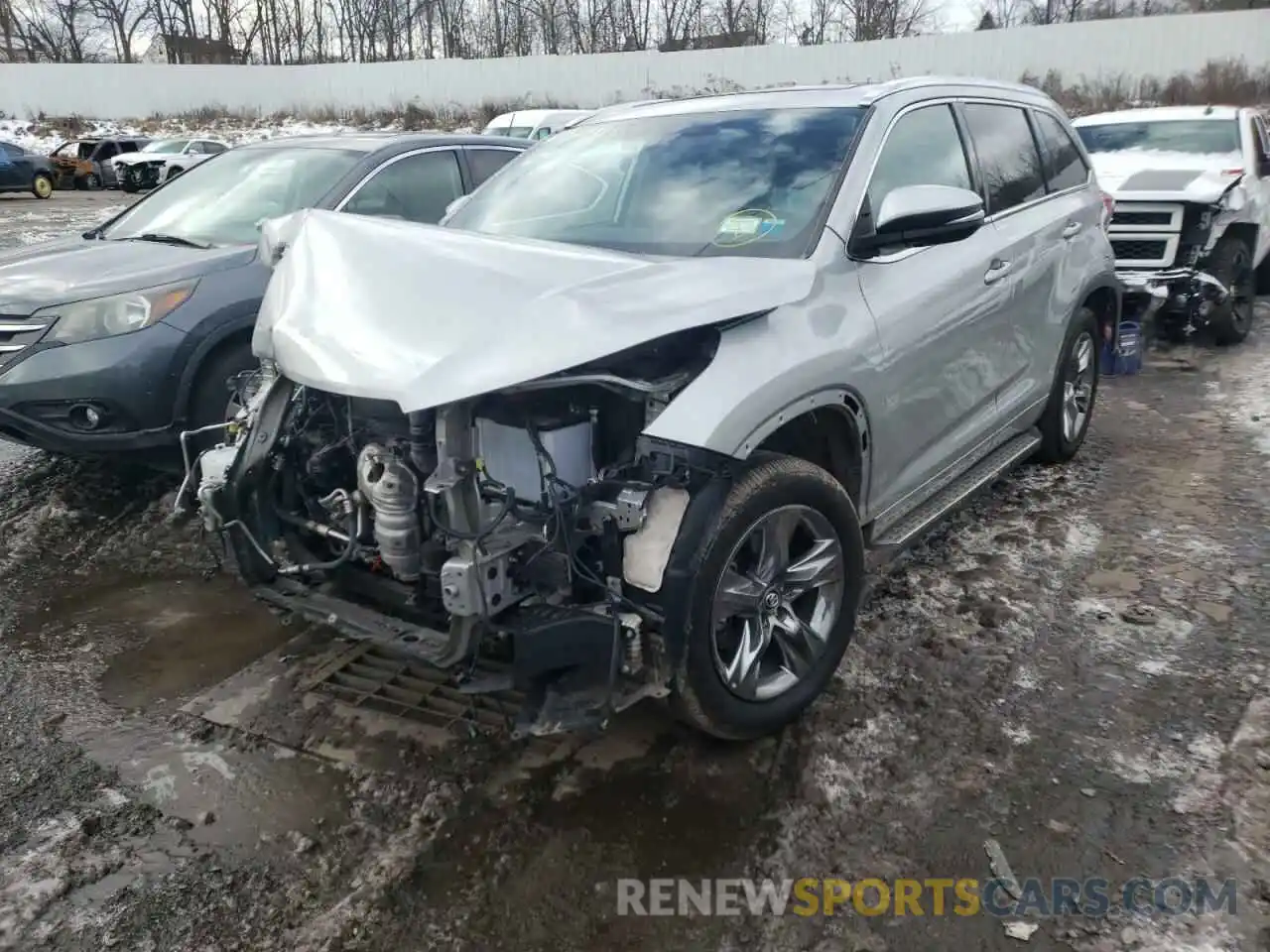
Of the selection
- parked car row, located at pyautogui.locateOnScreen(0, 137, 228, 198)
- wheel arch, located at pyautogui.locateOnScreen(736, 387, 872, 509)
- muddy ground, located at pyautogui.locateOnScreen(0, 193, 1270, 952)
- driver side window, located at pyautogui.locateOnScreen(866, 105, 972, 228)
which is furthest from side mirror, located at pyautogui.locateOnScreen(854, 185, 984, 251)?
parked car row, located at pyautogui.locateOnScreen(0, 137, 228, 198)

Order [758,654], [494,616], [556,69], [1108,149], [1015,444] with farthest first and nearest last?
[556,69] < [1108,149] < [1015,444] < [758,654] < [494,616]

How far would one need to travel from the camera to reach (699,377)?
268 cm

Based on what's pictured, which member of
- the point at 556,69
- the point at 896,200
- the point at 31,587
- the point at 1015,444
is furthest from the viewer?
the point at 556,69

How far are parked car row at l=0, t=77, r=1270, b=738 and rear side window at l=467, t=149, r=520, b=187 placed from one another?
1780 mm

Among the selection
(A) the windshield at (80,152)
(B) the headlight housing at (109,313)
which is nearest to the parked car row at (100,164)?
(A) the windshield at (80,152)

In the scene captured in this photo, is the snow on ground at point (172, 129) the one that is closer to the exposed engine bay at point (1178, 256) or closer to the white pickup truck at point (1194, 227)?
the white pickup truck at point (1194, 227)

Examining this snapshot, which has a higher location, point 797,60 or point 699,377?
point 797,60

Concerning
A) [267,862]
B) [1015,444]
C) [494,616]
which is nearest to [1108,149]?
[1015,444]

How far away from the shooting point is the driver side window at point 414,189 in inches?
215

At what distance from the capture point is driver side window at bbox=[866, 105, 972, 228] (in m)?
3.54

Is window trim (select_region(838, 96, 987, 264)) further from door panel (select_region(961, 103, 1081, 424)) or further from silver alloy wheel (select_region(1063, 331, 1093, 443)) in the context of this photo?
silver alloy wheel (select_region(1063, 331, 1093, 443))

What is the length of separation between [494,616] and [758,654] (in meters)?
0.84

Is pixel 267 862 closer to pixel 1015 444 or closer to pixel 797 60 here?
pixel 1015 444

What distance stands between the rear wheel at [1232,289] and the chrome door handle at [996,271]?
5068mm
